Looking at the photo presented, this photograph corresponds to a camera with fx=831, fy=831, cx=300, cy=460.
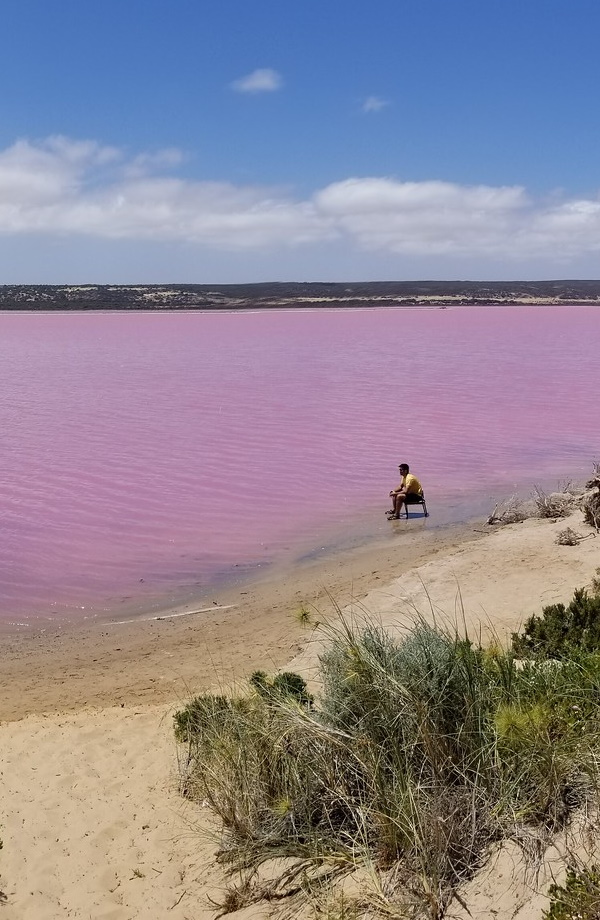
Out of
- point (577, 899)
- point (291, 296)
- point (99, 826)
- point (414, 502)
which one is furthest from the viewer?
point (291, 296)

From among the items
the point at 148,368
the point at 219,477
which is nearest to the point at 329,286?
the point at 148,368

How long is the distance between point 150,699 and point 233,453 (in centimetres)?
1076

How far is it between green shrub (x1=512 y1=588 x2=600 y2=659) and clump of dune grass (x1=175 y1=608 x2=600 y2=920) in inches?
44.0

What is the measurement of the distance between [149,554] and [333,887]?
25.8 ft

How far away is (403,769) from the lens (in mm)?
3996

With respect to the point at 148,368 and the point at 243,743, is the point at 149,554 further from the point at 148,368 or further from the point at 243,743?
the point at 148,368

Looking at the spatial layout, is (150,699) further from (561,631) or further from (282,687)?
(561,631)

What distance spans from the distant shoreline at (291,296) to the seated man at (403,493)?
85757 mm

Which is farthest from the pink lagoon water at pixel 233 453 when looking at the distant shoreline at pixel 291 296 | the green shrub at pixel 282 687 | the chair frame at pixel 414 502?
the distant shoreline at pixel 291 296

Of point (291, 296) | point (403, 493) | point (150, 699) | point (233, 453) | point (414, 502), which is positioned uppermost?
point (291, 296)

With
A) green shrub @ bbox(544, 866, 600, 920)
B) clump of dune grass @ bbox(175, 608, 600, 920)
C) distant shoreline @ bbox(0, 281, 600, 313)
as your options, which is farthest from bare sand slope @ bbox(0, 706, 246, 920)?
distant shoreline @ bbox(0, 281, 600, 313)

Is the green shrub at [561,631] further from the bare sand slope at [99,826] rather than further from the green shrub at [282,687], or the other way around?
the bare sand slope at [99,826]

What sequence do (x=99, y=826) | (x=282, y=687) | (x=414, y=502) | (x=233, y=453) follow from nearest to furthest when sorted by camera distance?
(x=99, y=826), (x=282, y=687), (x=414, y=502), (x=233, y=453)

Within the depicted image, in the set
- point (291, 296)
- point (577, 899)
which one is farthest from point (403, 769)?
point (291, 296)
